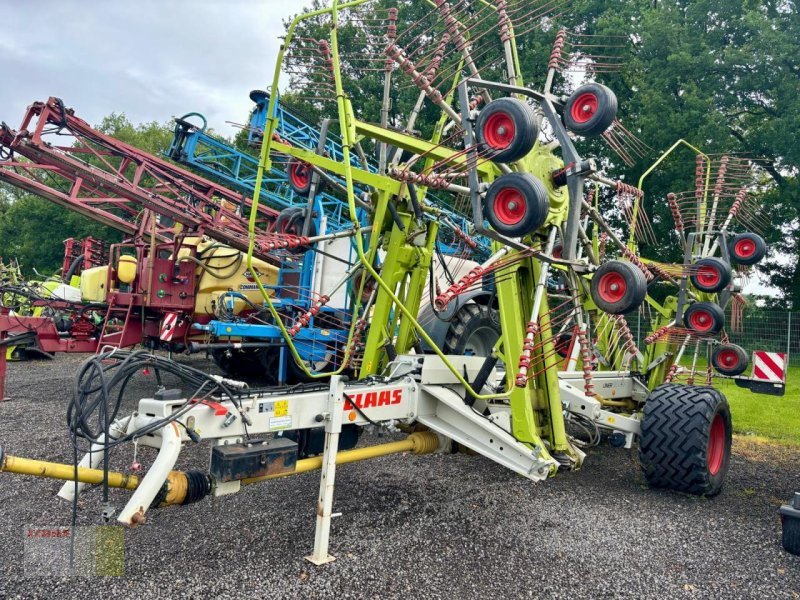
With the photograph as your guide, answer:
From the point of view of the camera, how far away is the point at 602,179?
4641mm

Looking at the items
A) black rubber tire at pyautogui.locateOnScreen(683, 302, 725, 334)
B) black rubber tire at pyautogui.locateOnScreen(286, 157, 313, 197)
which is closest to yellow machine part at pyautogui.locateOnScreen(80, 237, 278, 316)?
black rubber tire at pyautogui.locateOnScreen(286, 157, 313, 197)

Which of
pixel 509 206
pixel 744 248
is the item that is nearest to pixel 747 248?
pixel 744 248

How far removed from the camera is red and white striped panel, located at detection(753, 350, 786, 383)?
21.2ft

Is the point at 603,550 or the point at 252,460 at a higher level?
the point at 252,460

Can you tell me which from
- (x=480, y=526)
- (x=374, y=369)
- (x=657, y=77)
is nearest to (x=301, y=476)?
(x=374, y=369)

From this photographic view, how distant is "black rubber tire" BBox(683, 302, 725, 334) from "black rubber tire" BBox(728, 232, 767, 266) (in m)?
1.07

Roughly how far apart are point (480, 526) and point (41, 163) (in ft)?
25.6

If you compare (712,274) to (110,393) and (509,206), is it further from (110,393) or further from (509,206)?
(110,393)

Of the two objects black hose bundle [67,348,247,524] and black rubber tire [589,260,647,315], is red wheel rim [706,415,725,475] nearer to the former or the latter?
black rubber tire [589,260,647,315]

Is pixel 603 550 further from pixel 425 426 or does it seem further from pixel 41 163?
pixel 41 163

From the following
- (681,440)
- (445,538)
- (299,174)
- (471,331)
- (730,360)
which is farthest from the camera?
(730,360)

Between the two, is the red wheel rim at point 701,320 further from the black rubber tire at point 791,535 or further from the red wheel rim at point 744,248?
the black rubber tire at point 791,535

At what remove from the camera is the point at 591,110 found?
391 centimetres

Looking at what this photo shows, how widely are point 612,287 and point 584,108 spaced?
3.67ft
